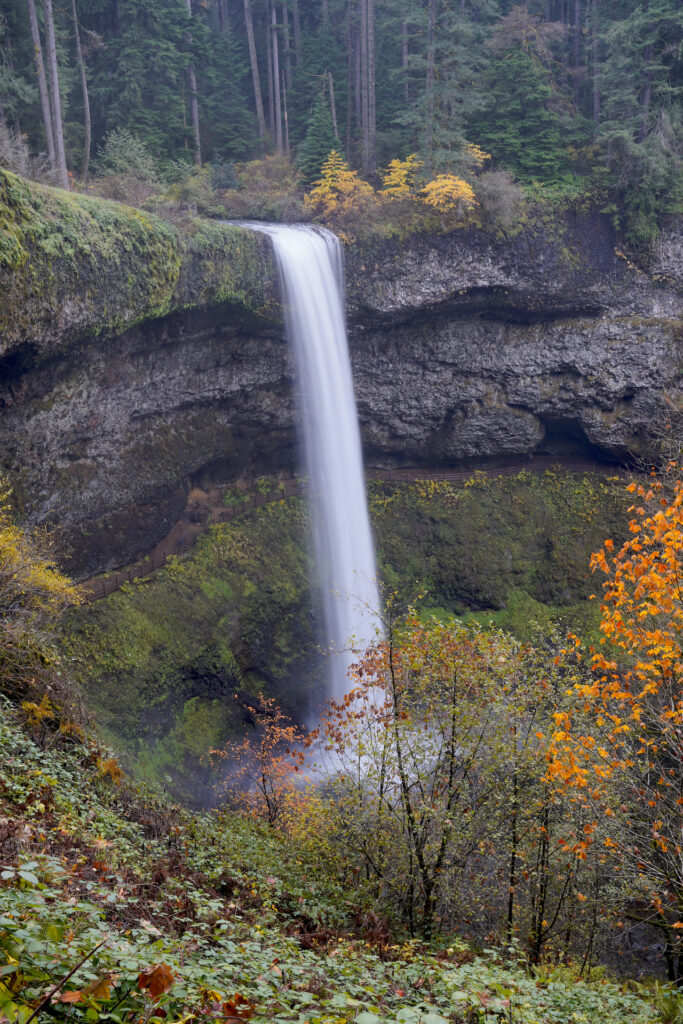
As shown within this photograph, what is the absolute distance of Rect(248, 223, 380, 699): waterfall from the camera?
21.0 metres

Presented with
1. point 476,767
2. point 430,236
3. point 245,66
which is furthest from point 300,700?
point 245,66

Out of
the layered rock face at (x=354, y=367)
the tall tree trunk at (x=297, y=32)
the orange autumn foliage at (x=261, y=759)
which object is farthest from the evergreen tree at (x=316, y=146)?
the orange autumn foliage at (x=261, y=759)

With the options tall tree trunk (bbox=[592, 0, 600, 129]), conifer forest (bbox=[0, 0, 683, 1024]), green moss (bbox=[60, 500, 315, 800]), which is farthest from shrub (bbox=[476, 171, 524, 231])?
green moss (bbox=[60, 500, 315, 800])

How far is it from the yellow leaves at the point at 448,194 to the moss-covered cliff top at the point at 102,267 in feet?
21.6

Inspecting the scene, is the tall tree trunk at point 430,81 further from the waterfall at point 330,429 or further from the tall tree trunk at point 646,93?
the tall tree trunk at point 646,93

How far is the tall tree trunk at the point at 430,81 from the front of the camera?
23516 mm

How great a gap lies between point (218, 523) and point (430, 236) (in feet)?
40.4

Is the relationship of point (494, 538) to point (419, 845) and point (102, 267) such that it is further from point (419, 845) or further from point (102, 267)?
point (419, 845)

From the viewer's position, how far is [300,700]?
70.5 feet

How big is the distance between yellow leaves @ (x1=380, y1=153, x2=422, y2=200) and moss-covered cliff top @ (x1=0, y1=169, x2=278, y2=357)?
614cm

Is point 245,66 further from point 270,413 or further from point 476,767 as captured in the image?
point 476,767

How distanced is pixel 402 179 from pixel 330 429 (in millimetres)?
9494

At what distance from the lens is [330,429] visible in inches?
886

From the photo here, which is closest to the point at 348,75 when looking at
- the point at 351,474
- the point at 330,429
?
the point at 330,429
